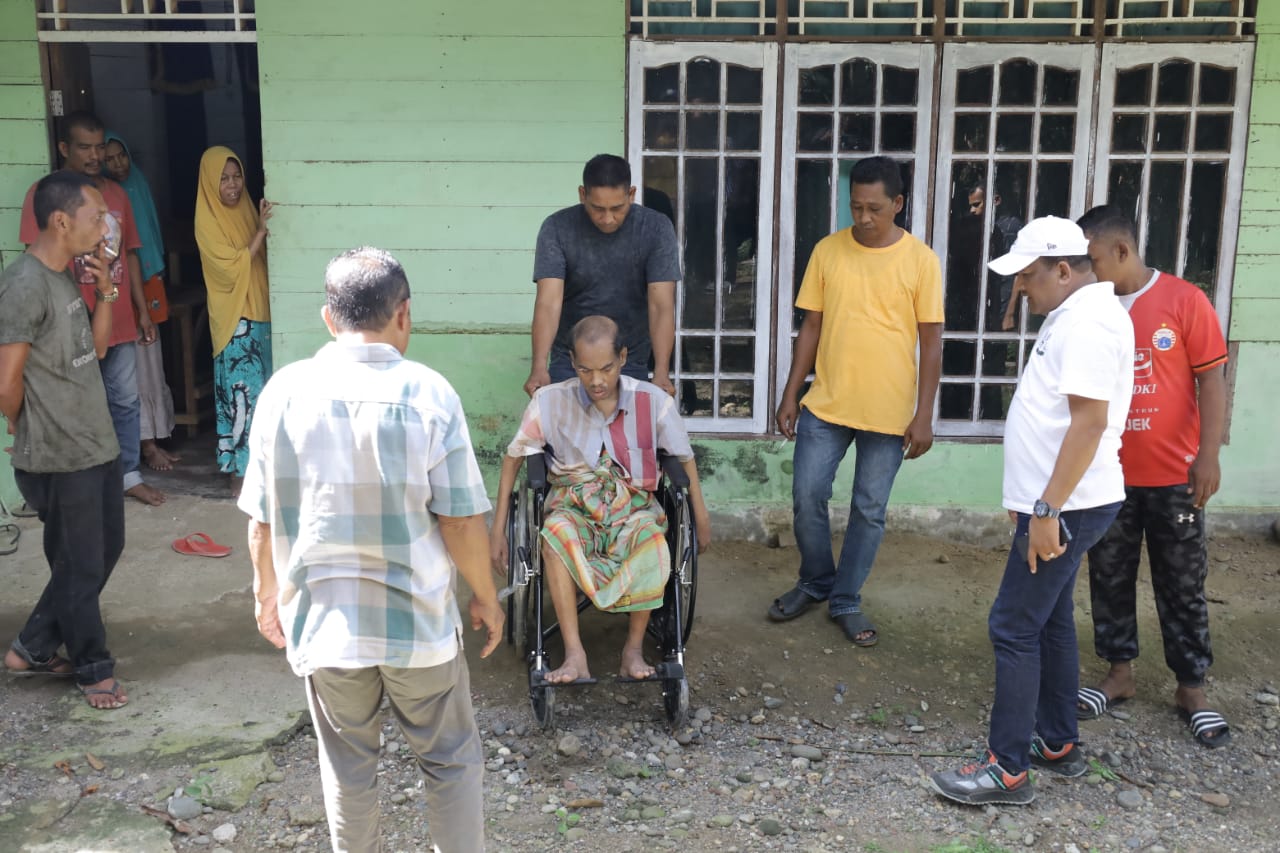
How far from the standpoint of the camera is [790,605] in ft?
16.0

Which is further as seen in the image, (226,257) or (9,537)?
(226,257)

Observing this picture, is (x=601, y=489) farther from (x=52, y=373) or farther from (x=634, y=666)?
(x=52, y=373)

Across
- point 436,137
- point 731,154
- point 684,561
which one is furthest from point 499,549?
point 731,154

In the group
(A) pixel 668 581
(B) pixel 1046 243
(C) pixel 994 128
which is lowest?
(A) pixel 668 581

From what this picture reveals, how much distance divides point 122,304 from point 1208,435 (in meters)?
4.84

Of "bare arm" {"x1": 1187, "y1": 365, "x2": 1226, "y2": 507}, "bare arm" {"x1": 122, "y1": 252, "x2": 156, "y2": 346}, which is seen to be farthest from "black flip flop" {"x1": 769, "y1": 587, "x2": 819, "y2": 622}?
"bare arm" {"x1": 122, "y1": 252, "x2": 156, "y2": 346}

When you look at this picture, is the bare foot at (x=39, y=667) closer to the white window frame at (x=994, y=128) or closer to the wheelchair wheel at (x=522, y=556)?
→ the wheelchair wheel at (x=522, y=556)

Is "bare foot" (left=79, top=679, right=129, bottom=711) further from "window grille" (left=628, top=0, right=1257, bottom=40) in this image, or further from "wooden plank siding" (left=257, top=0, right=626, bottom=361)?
"window grille" (left=628, top=0, right=1257, bottom=40)

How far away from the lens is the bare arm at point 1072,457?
315 cm

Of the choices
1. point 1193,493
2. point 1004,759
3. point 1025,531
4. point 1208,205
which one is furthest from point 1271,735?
point 1208,205

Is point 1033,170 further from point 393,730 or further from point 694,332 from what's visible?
point 393,730

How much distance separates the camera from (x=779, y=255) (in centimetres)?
556

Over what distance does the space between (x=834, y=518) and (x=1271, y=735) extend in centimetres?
220

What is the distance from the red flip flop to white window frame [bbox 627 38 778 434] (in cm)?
224
